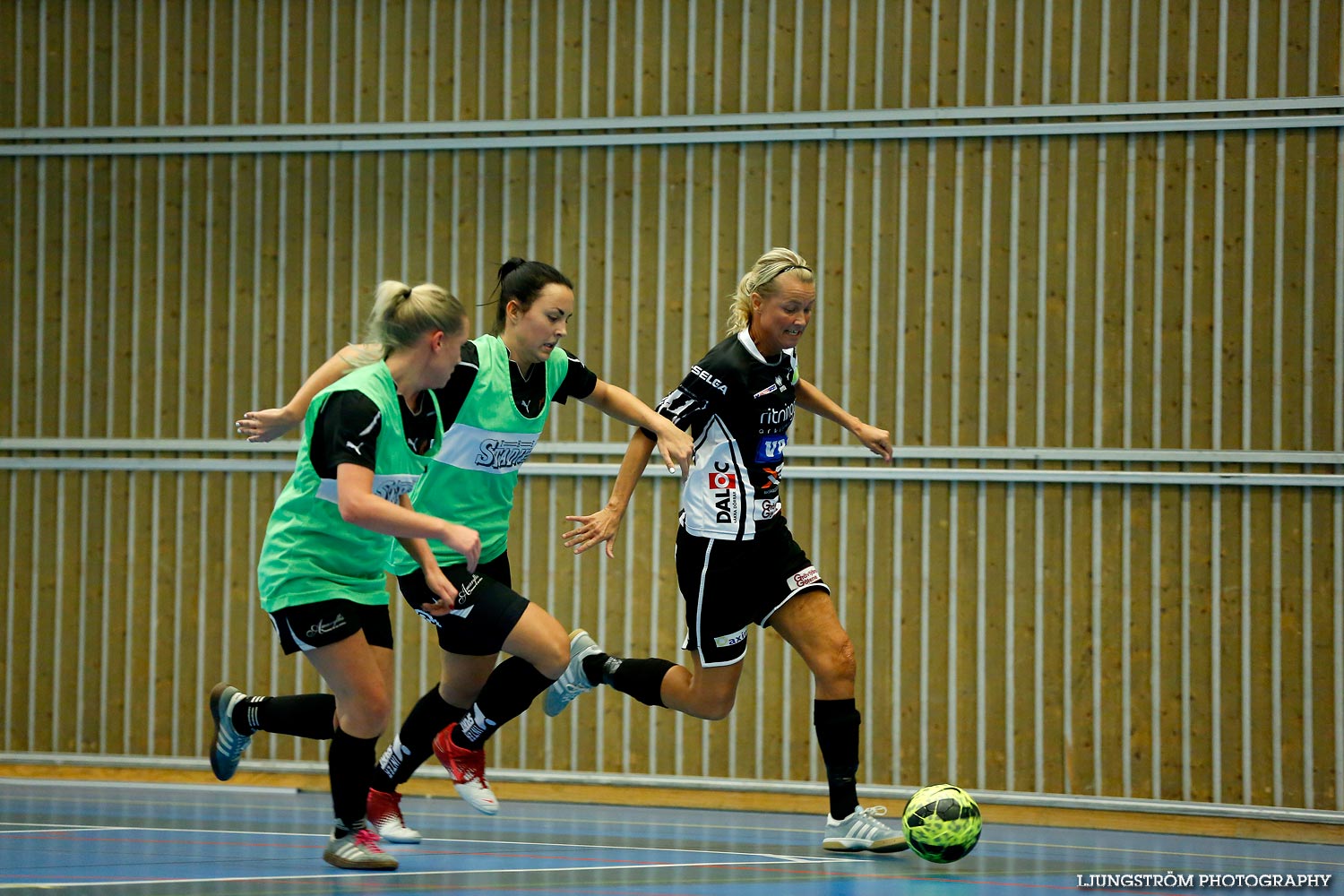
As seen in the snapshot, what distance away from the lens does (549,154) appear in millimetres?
7125

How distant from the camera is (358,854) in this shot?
4406 mm

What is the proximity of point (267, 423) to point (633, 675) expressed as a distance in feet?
5.27

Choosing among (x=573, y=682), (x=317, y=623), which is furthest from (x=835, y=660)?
(x=317, y=623)

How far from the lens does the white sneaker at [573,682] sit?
531 cm

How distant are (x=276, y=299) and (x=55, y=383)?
1.30m

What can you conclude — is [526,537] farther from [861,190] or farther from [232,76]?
[232,76]

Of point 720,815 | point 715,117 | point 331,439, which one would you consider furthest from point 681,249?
point 331,439

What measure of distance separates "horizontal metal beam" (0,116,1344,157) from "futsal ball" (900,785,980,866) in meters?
3.44

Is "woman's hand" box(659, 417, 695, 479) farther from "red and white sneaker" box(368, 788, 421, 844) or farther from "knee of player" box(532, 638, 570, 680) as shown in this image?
"red and white sneaker" box(368, 788, 421, 844)

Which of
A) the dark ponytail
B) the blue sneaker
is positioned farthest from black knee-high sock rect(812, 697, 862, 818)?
the blue sneaker

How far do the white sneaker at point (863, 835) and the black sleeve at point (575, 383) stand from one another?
5.76 feet

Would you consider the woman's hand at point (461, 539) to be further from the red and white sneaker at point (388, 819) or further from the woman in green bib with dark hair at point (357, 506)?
the red and white sneaker at point (388, 819)

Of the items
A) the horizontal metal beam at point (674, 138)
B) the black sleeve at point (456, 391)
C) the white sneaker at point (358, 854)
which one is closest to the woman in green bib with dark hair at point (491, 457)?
the black sleeve at point (456, 391)

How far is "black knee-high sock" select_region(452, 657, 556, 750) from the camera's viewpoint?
16.4ft
